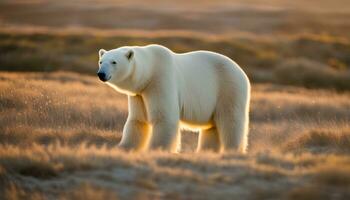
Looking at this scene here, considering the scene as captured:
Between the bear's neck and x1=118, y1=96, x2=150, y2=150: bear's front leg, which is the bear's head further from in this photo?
x1=118, y1=96, x2=150, y2=150: bear's front leg

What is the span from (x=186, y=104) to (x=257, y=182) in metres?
2.94

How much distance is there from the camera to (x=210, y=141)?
10234 millimetres

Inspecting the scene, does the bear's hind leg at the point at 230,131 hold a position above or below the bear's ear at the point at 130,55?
below

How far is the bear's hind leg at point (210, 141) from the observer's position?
10.2 m

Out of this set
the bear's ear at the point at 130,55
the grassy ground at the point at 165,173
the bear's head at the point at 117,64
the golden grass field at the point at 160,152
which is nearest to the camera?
the grassy ground at the point at 165,173

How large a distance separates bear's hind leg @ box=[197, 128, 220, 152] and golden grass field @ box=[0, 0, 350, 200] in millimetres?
646

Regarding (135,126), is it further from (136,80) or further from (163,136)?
(136,80)

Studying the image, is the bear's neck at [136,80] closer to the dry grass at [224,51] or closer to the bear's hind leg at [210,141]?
the bear's hind leg at [210,141]

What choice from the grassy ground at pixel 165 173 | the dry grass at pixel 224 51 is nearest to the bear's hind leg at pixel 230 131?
the grassy ground at pixel 165 173

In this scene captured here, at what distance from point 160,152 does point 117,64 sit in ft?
4.26

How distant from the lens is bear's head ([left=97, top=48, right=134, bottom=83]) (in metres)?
8.31

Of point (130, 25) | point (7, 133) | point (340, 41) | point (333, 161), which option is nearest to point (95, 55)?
point (340, 41)

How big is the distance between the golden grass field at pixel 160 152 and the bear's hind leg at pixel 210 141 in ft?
2.12

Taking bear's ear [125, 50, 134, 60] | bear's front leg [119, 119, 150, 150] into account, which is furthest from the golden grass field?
bear's ear [125, 50, 134, 60]
